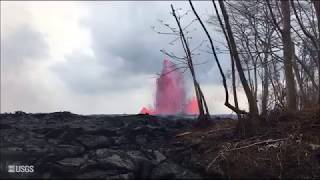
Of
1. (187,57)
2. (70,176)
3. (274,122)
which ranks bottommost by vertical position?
(70,176)

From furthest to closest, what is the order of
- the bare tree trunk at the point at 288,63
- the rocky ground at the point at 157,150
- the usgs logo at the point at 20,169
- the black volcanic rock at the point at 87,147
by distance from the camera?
the bare tree trunk at the point at 288,63
the rocky ground at the point at 157,150
the black volcanic rock at the point at 87,147
the usgs logo at the point at 20,169

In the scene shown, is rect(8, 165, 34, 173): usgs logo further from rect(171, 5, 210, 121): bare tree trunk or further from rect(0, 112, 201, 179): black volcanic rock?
rect(171, 5, 210, 121): bare tree trunk

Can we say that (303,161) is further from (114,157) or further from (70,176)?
(70,176)

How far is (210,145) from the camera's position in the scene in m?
10.2

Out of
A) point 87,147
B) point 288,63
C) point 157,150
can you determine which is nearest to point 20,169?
point 87,147

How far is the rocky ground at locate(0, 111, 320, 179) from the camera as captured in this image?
874cm

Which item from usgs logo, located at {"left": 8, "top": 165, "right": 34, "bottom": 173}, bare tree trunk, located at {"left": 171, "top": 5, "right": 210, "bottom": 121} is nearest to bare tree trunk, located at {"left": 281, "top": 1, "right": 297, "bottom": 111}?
bare tree trunk, located at {"left": 171, "top": 5, "right": 210, "bottom": 121}

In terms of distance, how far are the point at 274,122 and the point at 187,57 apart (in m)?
3.97

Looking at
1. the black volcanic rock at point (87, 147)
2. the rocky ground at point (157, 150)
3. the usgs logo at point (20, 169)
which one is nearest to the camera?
the usgs logo at point (20, 169)

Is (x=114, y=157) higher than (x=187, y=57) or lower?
lower

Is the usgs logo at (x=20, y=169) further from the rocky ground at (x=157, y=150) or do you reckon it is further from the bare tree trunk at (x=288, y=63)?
the bare tree trunk at (x=288, y=63)

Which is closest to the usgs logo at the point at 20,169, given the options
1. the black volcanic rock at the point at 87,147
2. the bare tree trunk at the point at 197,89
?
the black volcanic rock at the point at 87,147

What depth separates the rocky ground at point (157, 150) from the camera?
8.74 meters

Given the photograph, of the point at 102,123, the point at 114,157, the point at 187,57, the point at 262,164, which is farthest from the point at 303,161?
the point at 187,57
